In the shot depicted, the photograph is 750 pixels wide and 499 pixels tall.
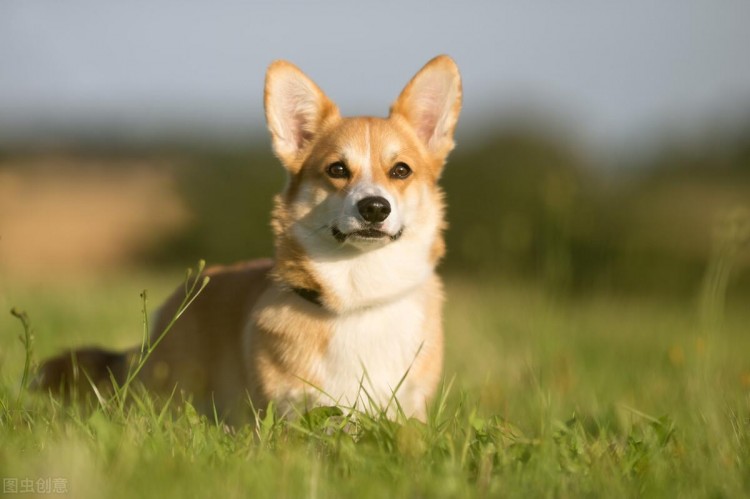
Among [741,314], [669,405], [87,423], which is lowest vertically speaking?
[741,314]

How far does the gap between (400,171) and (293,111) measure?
22.8 inches

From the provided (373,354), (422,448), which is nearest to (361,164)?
(373,354)

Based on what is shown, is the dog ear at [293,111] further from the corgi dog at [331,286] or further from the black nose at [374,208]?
the black nose at [374,208]

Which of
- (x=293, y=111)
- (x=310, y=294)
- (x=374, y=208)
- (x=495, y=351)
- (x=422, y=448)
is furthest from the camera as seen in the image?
(x=495, y=351)

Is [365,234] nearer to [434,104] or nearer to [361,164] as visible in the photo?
[361,164]

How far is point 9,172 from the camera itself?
3.42 metres

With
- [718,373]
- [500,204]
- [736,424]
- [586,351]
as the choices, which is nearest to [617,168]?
[500,204]

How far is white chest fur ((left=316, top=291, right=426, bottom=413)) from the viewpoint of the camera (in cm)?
319

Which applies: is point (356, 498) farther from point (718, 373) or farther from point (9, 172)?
point (718, 373)

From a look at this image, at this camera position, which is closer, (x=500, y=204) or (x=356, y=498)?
(x=356, y=498)

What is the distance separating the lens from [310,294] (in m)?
3.32

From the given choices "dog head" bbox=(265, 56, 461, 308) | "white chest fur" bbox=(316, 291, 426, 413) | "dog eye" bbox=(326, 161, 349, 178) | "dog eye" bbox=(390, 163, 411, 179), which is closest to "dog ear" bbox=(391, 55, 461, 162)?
"dog head" bbox=(265, 56, 461, 308)

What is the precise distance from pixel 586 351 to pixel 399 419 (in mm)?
3196

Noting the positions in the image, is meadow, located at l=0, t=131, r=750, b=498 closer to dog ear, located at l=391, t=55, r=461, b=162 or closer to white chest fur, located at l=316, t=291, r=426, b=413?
white chest fur, located at l=316, t=291, r=426, b=413
